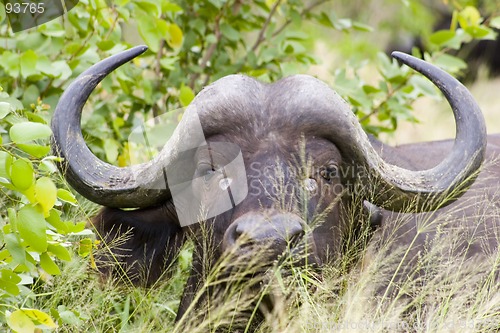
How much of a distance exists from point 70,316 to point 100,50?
2.05 meters

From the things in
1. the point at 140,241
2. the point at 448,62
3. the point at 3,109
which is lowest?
the point at 140,241

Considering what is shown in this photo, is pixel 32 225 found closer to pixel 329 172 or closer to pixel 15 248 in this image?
pixel 15 248

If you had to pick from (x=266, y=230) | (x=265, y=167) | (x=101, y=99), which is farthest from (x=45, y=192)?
(x=101, y=99)

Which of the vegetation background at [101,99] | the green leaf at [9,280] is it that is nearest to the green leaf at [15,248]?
the vegetation background at [101,99]

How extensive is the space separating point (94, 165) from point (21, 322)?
1159mm

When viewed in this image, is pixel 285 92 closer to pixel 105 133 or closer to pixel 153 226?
pixel 153 226

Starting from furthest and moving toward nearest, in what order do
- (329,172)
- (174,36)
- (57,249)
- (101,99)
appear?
(101,99) < (174,36) < (329,172) < (57,249)

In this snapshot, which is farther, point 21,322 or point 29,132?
point 21,322

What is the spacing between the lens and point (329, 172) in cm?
422

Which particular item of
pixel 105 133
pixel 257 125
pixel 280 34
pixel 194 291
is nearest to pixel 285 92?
pixel 257 125

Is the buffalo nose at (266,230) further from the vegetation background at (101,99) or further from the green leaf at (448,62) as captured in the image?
the green leaf at (448,62)

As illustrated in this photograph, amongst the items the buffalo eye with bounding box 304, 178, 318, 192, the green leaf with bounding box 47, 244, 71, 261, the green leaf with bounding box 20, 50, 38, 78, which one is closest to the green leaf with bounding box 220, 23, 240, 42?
the green leaf with bounding box 20, 50, 38, 78

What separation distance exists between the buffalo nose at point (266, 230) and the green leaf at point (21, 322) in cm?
83

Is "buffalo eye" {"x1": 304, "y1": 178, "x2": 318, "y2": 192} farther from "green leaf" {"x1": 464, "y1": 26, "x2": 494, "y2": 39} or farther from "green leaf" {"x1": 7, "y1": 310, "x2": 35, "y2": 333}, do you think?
"green leaf" {"x1": 464, "y1": 26, "x2": 494, "y2": 39}
